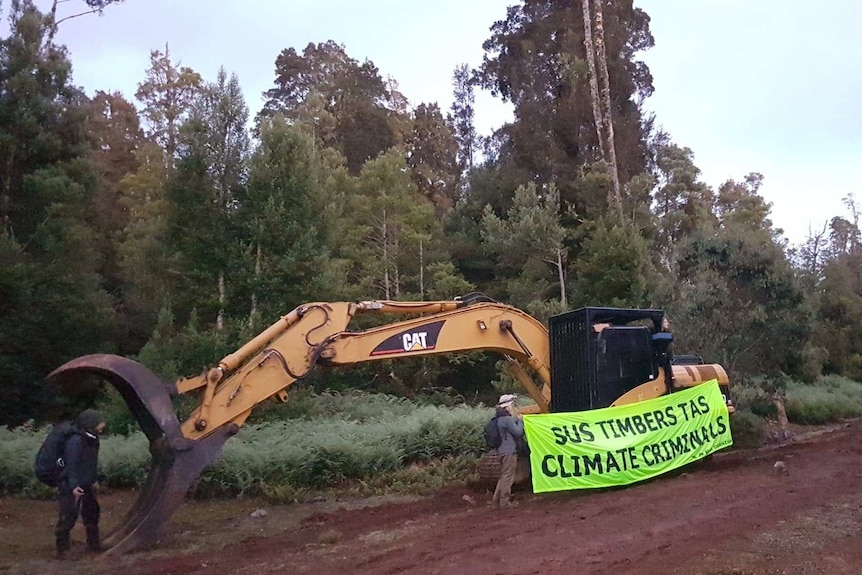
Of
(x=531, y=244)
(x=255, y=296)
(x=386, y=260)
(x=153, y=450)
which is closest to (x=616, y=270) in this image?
(x=531, y=244)

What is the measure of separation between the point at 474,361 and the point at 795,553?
1839 cm

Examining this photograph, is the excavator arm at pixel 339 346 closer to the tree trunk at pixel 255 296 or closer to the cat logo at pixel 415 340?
the cat logo at pixel 415 340

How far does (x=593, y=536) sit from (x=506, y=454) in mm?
2488

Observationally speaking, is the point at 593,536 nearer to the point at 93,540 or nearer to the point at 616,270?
the point at 93,540

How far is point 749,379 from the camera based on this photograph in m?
17.5

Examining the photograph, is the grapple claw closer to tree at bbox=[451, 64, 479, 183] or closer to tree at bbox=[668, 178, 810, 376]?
tree at bbox=[668, 178, 810, 376]

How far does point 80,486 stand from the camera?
7867mm

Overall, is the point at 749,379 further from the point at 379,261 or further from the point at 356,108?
the point at 356,108

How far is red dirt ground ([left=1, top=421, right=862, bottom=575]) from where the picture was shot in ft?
21.0

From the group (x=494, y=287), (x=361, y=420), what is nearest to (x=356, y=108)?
(x=494, y=287)

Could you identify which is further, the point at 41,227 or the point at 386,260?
the point at 386,260

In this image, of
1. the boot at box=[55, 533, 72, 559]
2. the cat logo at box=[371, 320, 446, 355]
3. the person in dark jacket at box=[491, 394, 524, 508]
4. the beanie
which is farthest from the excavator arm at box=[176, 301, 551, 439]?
the boot at box=[55, 533, 72, 559]

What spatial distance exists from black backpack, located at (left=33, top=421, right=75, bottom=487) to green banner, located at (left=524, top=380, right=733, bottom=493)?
536cm

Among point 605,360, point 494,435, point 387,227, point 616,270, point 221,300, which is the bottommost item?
point 494,435
